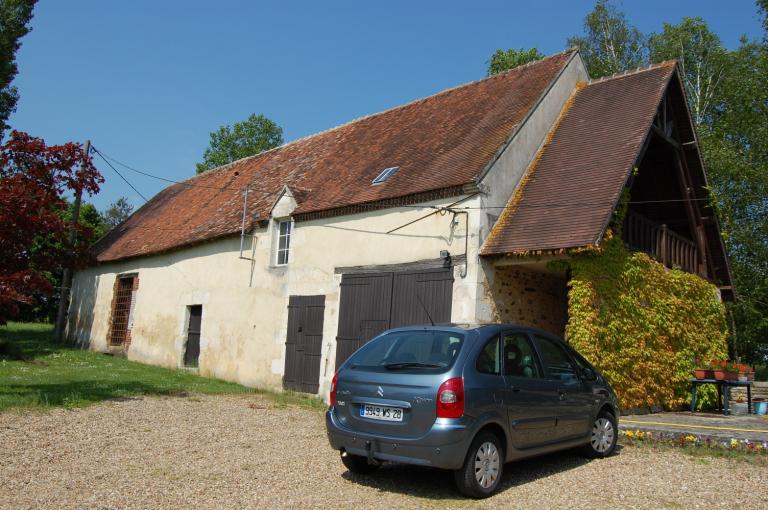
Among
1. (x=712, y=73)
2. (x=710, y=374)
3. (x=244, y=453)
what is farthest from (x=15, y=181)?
(x=712, y=73)

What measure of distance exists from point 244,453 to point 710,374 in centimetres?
903

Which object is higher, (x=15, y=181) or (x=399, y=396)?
(x=15, y=181)

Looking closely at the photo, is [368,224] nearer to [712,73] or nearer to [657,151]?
[657,151]

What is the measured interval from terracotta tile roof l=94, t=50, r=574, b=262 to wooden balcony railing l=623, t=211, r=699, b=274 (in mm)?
3001

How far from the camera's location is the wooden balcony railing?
11836 millimetres

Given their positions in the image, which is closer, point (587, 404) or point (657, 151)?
point (587, 404)

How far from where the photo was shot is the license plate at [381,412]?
541 centimetres

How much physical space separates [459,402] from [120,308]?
17771mm

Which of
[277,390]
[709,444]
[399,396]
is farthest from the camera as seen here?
[277,390]

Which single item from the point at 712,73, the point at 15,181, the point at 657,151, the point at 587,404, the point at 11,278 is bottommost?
the point at 587,404

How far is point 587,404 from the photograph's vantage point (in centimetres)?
680

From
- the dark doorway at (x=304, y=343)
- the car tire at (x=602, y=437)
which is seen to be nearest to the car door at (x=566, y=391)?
the car tire at (x=602, y=437)

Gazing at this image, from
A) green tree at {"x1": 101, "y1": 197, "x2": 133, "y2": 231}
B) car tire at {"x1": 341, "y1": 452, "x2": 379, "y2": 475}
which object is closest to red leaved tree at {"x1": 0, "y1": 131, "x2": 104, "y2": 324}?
car tire at {"x1": 341, "y1": 452, "x2": 379, "y2": 475}

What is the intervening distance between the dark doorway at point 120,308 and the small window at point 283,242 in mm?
7822
